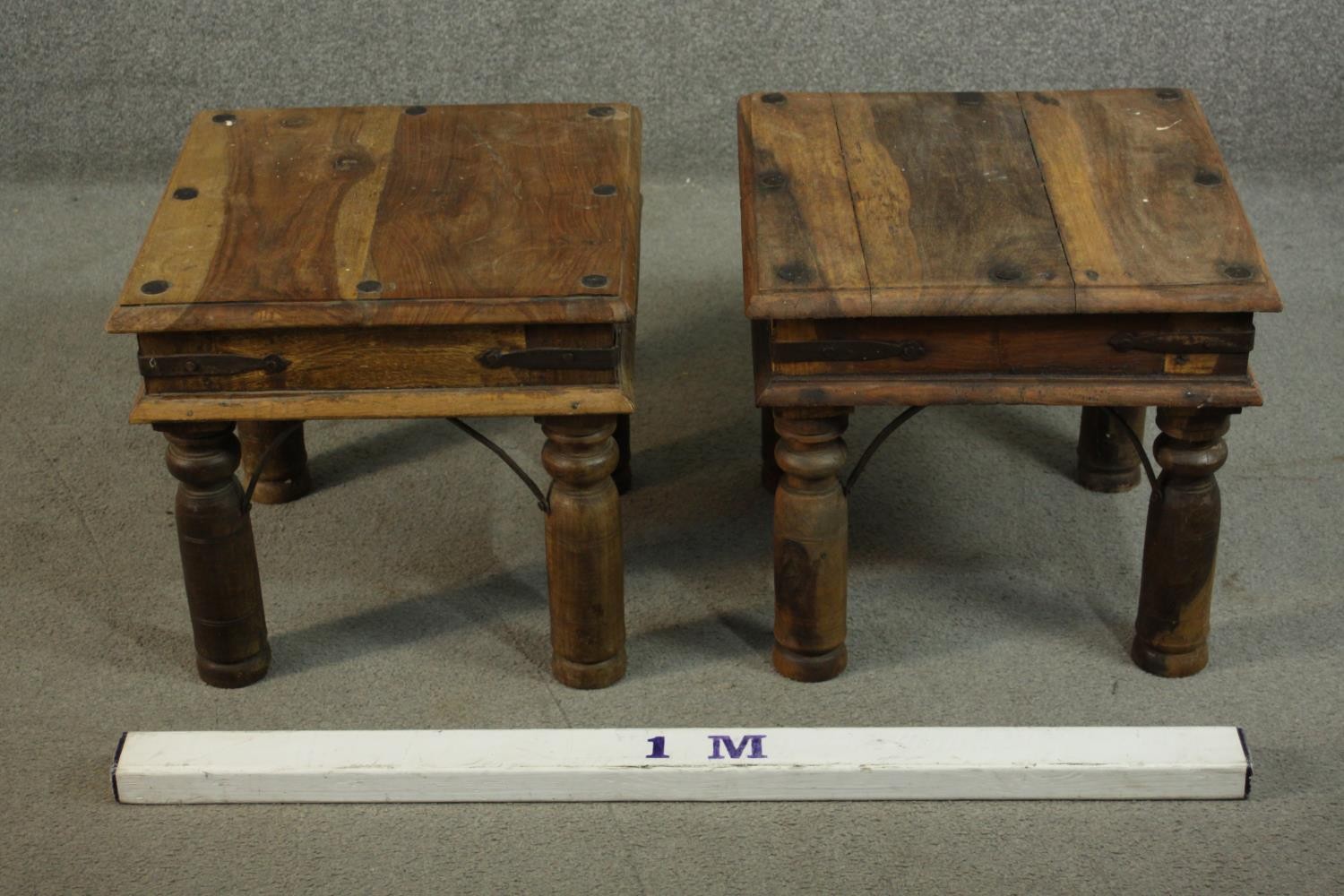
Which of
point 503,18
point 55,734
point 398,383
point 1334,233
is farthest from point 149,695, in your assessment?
point 1334,233

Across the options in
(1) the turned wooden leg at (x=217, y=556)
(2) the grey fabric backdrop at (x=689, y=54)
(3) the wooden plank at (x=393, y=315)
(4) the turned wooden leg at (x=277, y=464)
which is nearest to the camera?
(3) the wooden plank at (x=393, y=315)

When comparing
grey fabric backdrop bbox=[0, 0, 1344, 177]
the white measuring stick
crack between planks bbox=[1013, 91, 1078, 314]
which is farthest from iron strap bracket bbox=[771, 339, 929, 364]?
grey fabric backdrop bbox=[0, 0, 1344, 177]

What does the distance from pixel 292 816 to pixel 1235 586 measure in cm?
109

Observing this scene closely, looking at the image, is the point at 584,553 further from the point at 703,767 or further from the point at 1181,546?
the point at 1181,546

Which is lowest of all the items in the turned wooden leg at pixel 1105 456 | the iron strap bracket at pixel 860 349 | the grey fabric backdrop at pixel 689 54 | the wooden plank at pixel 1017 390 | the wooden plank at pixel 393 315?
the turned wooden leg at pixel 1105 456

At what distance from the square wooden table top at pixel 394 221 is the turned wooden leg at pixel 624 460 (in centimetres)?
34

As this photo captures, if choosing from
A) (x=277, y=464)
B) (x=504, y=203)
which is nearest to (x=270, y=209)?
(x=504, y=203)

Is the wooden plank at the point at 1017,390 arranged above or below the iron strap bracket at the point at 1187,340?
below

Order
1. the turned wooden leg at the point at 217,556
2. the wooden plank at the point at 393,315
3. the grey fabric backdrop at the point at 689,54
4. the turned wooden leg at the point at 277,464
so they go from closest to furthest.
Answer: the wooden plank at the point at 393,315
the turned wooden leg at the point at 217,556
the turned wooden leg at the point at 277,464
the grey fabric backdrop at the point at 689,54

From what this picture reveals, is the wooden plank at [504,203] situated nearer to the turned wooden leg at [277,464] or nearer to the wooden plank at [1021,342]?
the wooden plank at [1021,342]

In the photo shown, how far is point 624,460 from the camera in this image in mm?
2697

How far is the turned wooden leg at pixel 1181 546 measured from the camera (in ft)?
7.20

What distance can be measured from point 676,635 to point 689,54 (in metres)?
1.40

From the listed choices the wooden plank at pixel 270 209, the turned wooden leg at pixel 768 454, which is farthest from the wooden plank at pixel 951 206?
the wooden plank at pixel 270 209
